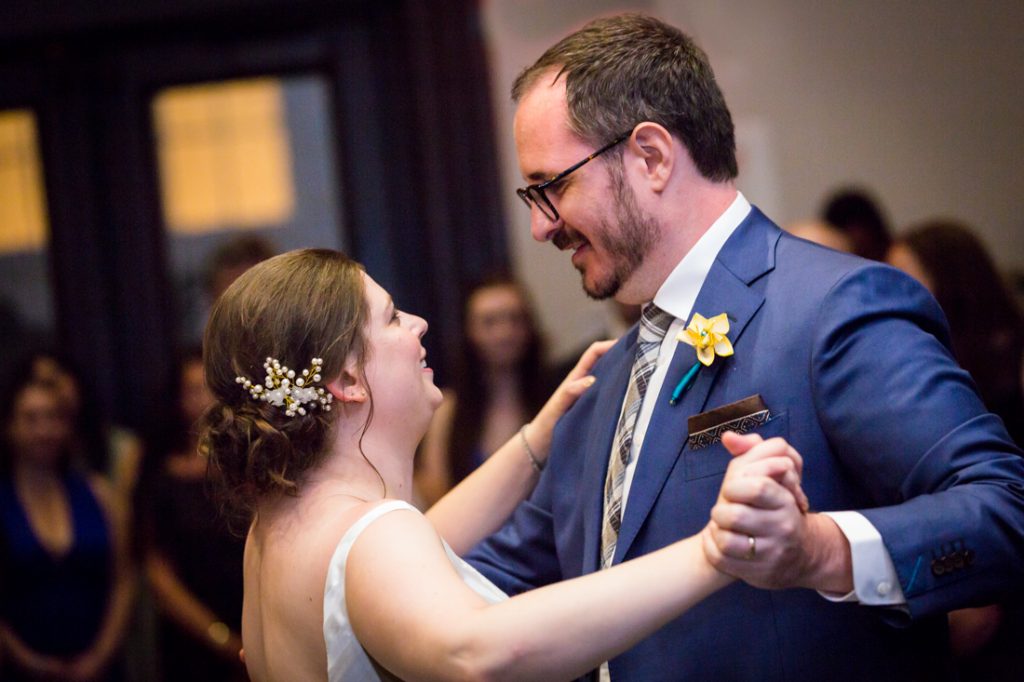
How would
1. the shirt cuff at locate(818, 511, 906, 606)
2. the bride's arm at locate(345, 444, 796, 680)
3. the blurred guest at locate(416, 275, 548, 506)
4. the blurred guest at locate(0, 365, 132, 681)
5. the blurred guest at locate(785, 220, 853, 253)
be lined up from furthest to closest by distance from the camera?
1. the blurred guest at locate(0, 365, 132, 681)
2. the blurred guest at locate(416, 275, 548, 506)
3. the blurred guest at locate(785, 220, 853, 253)
4. the shirt cuff at locate(818, 511, 906, 606)
5. the bride's arm at locate(345, 444, 796, 680)

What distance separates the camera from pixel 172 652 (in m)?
3.95

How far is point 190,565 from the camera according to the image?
3930 millimetres

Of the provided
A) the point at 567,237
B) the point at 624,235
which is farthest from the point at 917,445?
the point at 567,237

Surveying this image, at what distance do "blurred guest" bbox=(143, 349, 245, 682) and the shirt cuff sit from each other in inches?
104

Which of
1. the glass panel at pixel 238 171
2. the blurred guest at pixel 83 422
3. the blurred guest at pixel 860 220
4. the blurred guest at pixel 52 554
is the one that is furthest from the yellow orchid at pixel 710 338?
the glass panel at pixel 238 171

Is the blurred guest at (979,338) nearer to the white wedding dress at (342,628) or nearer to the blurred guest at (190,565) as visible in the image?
the white wedding dress at (342,628)

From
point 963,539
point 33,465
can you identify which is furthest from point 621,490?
point 33,465

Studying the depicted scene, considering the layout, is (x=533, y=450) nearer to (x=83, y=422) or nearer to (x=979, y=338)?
(x=979, y=338)

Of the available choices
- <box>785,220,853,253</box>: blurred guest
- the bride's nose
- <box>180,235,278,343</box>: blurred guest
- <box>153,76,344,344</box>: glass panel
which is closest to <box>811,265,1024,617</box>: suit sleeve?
the bride's nose

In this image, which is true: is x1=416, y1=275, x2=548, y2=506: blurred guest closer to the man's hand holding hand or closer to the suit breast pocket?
the suit breast pocket

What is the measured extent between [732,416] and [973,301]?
5.98 feet

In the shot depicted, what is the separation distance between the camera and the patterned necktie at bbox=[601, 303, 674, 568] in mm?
1896

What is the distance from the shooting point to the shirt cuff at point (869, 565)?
1508 millimetres

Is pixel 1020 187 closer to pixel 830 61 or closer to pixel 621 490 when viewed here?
pixel 830 61
